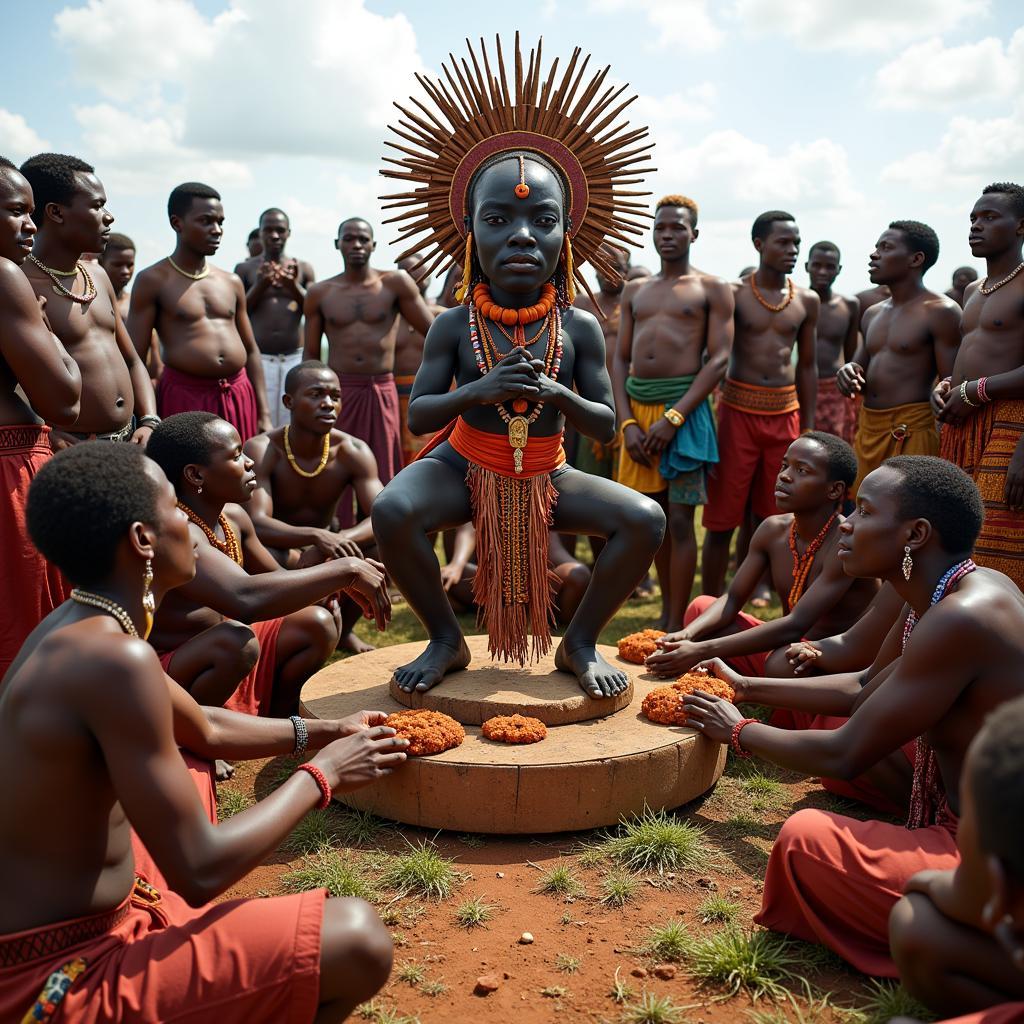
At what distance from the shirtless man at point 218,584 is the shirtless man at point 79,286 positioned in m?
0.96

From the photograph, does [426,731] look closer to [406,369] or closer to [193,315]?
[193,315]

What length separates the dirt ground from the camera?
290 centimetres

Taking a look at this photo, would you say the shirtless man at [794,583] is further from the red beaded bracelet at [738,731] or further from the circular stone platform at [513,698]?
the red beaded bracelet at [738,731]

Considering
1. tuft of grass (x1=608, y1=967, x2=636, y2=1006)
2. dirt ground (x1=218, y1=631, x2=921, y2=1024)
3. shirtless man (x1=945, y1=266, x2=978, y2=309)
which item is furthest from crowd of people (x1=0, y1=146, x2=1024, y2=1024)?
shirtless man (x1=945, y1=266, x2=978, y2=309)

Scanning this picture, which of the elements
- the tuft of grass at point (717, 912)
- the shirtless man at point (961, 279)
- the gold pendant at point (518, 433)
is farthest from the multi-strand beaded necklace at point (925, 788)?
the shirtless man at point (961, 279)

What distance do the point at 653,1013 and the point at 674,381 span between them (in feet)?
17.2

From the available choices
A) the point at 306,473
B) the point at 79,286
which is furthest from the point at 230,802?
the point at 79,286

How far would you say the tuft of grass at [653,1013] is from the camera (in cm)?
282

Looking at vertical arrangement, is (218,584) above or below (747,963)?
above

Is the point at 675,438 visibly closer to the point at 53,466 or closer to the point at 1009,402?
the point at 1009,402

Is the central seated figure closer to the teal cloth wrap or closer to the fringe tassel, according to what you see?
the fringe tassel

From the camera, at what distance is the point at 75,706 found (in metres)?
2.21

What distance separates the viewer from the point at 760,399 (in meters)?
7.53

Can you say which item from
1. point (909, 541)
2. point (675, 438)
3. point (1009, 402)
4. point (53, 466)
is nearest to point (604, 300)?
point (675, 438)
